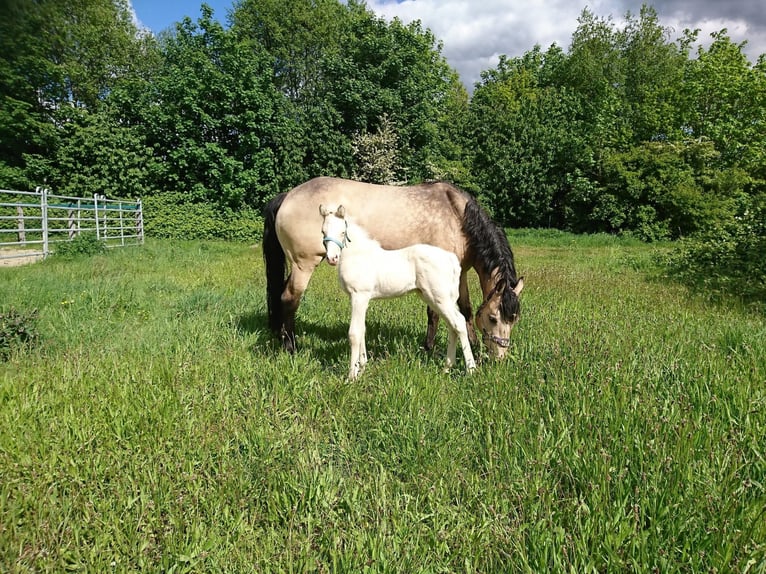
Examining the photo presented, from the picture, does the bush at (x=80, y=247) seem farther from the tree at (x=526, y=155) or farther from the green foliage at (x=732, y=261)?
the tree at (x=526, y=155)

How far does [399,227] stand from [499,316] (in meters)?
1.42

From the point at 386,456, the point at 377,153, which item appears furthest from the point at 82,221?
the point at 386,456

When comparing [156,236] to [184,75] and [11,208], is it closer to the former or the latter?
[11,208]

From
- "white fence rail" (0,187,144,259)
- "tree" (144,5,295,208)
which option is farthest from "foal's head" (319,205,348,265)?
"tree" (144,5,295,208)

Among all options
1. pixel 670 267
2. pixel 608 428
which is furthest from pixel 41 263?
pixel 670 267

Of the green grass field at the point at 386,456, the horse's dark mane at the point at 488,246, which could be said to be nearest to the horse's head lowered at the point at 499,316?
the horse's dark mane at the point at 488,246

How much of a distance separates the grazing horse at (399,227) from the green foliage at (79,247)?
30.7 feet

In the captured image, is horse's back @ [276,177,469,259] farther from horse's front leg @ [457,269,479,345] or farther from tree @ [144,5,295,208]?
tree @ [144,5,295,208]

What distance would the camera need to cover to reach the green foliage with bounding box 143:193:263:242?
18.0 meters

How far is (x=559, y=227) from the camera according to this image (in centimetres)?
2416

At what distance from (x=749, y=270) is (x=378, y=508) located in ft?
27.0

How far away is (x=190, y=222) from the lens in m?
18.3

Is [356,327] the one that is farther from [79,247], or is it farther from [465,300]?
[79,247]

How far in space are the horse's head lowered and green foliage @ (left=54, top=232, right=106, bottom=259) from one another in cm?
1125
